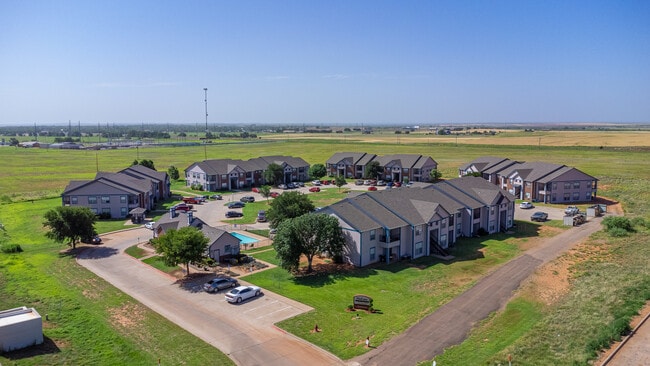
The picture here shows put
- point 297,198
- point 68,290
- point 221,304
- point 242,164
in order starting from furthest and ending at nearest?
point 242,164 → point 297,198 → point 68,290 → point 221,304

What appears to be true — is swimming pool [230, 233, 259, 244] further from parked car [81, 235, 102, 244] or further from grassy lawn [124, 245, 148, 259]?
parked car [81, 235, 102, 244]

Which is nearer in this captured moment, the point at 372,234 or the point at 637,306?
the point at 637,306

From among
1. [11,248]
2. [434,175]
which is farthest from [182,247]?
[434,175]

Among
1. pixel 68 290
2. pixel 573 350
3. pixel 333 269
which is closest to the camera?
pixel 573 350

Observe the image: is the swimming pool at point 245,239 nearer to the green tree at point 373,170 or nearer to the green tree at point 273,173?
the green tree at point 273,173

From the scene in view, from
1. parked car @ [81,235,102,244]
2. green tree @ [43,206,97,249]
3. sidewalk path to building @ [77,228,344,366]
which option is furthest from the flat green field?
parked car @ [81,235,102,244]

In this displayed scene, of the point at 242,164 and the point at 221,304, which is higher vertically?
the point at 242,164

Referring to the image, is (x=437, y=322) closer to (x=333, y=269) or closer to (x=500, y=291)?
(x=500, y=291)

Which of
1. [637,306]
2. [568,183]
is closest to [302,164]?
[568,183]
